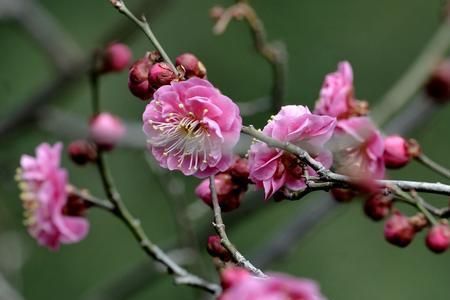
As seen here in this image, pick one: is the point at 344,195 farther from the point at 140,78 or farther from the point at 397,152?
the point at 140,78

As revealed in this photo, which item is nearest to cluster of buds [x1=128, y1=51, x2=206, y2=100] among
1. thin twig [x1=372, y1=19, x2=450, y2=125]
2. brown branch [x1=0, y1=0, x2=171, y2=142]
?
thin twig [x1=372, y1=19, x2=450, y2=125]

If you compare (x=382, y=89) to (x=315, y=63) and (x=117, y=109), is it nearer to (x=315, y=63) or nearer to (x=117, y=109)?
(x=315, y=63)

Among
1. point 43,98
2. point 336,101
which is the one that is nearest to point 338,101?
point 336,101

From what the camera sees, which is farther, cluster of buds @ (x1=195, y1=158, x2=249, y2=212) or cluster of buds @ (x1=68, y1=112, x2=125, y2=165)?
cluster of buds @ (x1=68, y1=112, x2=125, y2=165)

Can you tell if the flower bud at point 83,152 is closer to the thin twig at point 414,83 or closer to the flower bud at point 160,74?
the flower bud at point 160,74

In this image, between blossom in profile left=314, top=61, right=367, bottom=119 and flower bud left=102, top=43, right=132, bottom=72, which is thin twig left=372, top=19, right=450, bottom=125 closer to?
blossom in profile left=314, top=61, right=367, bottom=119

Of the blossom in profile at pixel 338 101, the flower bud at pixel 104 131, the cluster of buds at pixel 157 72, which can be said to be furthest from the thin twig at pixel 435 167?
the flower bud at pixel 104 131
